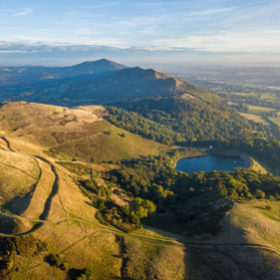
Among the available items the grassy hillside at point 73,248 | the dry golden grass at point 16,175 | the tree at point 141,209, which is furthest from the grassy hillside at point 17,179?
the tree at point 141,209

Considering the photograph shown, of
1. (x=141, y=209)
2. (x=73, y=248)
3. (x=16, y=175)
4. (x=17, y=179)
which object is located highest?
(x=16, y=175)

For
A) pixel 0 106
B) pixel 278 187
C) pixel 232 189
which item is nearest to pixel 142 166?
pixel 232 189

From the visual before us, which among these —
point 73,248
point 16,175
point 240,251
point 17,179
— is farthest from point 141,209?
point 16,175

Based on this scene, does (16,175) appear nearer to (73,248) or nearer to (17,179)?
(17,179)

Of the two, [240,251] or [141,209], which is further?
[141,209]

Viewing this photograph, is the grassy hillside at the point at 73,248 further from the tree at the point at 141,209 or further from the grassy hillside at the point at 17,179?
the tree at the point at 141,209

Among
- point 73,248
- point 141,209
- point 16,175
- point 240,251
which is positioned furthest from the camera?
point 141,209

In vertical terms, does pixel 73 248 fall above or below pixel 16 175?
below

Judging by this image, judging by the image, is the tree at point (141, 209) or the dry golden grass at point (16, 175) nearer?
the dry golden grass at point (16, 175)

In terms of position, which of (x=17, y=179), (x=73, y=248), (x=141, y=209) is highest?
(x=17, y=179)

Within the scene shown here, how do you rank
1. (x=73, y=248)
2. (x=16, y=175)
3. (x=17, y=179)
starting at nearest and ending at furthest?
(x=73, y=248)
(x=17, y=179)
(x=16, y=175)

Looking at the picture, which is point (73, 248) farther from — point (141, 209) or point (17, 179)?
point (17, 179)
